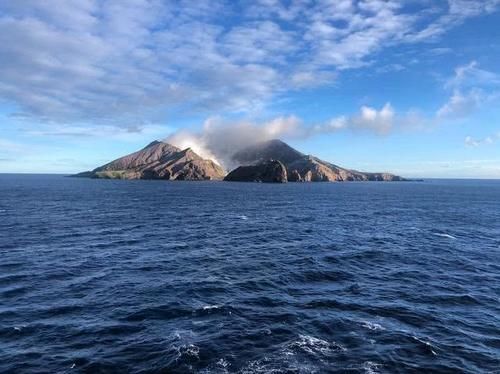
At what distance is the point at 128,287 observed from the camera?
51969mm

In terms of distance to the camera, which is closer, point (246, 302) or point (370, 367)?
point (370, 367)

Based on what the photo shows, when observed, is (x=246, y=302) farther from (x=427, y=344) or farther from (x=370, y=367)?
(x=427, y=344)

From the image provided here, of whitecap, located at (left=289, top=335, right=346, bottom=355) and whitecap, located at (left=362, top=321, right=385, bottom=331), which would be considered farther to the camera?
whitecap, located at (left=362, top=321, right=385, bottom=331)

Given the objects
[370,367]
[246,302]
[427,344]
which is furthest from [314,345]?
[246,302]

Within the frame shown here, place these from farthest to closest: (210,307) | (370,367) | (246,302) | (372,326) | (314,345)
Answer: (246,302) → (210,307) → (372,326) → (314,345) → (370,367)

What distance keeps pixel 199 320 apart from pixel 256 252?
33.2 metres

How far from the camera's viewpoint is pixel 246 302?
47.6 meters

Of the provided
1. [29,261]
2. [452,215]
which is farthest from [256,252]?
[452,215]

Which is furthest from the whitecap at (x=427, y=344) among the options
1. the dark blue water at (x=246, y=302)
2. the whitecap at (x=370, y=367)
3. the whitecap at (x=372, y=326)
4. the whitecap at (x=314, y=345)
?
the whitecap at (x=314, y=345)

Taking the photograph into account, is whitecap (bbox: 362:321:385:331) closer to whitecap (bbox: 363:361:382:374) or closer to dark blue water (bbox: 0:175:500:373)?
dark blue water (bbox: 0:175:500:373)

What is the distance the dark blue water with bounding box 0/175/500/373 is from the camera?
3441cm

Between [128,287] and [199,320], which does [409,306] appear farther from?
[128,287]

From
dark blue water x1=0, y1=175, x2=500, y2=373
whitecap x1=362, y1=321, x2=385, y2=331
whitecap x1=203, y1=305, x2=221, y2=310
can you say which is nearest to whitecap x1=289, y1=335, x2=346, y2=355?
dark blue water x1=0, y1=175, x2=500, y2=373

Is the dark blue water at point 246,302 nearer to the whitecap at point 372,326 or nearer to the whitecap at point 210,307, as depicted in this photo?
the whitecap at point 210,307
